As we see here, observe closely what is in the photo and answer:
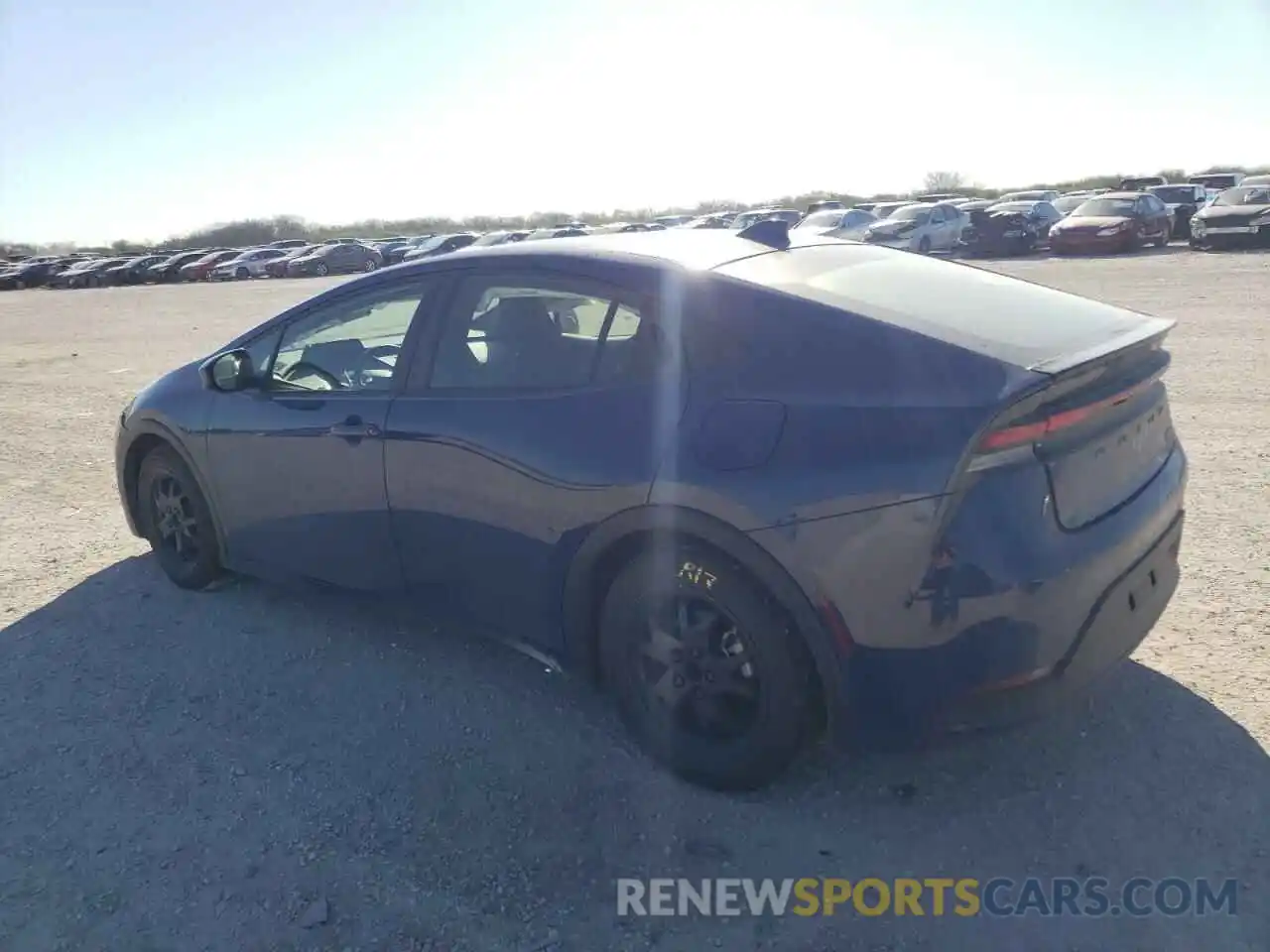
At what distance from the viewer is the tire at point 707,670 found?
285 centimetres

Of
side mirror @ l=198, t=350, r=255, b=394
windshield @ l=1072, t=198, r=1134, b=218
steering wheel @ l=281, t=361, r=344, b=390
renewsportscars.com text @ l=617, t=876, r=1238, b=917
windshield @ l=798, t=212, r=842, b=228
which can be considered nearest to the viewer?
renewsportscars.com text @ l=617, t=876, r=1238, b=917

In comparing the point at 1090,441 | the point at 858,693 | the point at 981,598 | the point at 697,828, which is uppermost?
the point at 1090,441

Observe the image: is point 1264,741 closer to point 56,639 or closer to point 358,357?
point 358,357

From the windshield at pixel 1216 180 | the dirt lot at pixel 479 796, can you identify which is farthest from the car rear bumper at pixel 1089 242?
the dirt lot at pixel 479 796

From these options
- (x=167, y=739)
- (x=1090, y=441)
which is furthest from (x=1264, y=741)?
(x=167, y=739)

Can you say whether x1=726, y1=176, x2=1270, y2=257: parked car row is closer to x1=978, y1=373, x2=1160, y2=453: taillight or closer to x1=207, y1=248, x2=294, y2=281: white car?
x1=978, y1=373, x2=1160, y2=453: taillight

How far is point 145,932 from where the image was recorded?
264 cm

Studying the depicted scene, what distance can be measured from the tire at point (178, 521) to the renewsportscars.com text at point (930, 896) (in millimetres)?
2929


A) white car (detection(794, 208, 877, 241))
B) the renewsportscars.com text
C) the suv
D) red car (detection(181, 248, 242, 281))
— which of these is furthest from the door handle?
red car (detection(181, 248, 242, 281))

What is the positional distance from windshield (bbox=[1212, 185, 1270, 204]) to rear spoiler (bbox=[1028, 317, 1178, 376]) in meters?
25.1

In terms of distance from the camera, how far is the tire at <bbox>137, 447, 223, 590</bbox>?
4711 millimetres

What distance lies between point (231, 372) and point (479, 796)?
7.59ft

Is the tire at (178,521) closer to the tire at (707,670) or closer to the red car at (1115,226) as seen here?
the tire at (707,670)

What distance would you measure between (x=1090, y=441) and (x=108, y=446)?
7883mm
